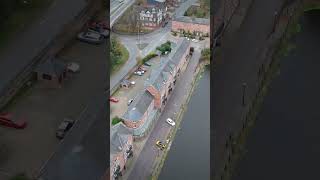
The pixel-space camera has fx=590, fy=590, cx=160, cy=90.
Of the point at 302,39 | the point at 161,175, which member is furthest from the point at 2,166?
the point at 302,39

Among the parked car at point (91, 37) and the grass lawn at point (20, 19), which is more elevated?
the grass lawn at point (20, 19)

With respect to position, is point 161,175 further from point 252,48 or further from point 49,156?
point 252,48

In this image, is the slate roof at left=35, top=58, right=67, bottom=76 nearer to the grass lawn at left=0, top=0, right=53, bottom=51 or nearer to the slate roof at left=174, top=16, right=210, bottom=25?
the grass lawn at left=0, top=0, right=53, bottom=51

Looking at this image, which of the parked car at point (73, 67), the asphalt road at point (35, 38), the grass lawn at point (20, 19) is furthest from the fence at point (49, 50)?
the grass lawn at point (20, 19)

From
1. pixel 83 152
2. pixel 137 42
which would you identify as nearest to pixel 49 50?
pixel 137 42

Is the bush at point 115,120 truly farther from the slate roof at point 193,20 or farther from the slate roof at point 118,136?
the slate roof at point 193,20

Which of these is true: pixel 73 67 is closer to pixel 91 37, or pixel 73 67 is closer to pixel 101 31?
pixel 91 37
